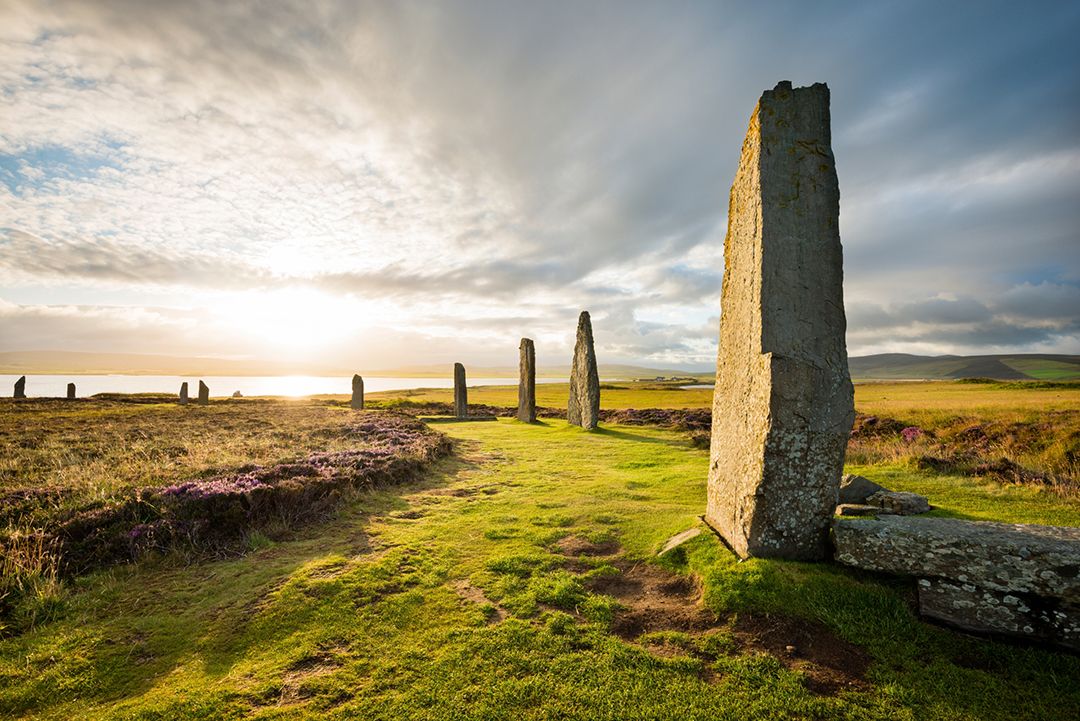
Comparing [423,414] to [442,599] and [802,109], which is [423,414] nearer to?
[442,599]

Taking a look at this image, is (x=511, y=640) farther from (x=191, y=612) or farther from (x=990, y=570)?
(x=990, y=570)

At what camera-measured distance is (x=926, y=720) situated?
12.0 ft

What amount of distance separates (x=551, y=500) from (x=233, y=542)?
6.00m

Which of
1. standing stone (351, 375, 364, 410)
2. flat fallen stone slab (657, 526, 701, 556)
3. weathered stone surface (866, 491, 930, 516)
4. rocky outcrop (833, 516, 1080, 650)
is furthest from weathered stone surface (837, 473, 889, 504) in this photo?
standing stone (351, 375, 364, 410)

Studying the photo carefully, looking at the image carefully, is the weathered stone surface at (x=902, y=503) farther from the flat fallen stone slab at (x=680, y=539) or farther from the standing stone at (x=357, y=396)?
the standing stone at (x=357, y=396)

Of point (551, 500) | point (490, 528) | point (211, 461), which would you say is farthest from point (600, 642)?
point (211, 461)

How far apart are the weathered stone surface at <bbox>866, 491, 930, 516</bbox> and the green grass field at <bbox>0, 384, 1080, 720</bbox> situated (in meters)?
0.58

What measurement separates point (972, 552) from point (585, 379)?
18.8 metres

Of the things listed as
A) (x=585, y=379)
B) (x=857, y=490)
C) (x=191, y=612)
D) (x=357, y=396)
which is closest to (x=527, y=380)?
(x=585, y=379)

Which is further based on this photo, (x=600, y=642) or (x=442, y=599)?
(x=442, y=599)

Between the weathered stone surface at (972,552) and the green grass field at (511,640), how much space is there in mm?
403

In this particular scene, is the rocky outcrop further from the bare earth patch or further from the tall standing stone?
the tall standing stone

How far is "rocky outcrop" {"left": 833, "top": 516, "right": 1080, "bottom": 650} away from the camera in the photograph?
14.2ft

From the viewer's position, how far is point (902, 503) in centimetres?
779
